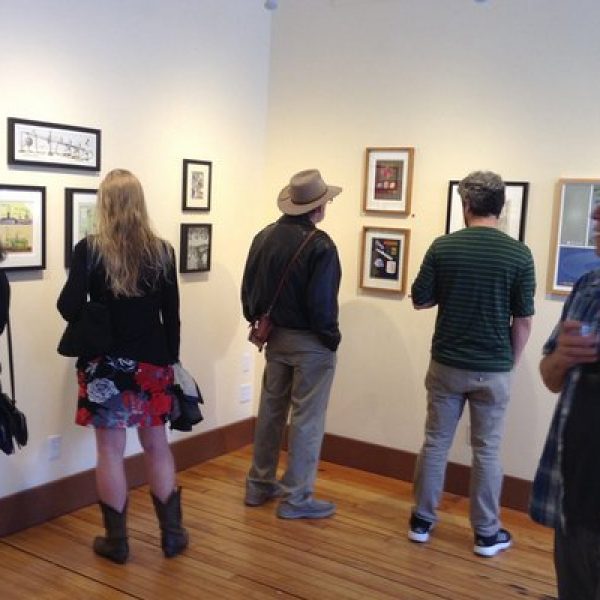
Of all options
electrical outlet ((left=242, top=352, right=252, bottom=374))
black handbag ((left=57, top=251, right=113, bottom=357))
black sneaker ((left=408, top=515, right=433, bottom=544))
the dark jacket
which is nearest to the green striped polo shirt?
the dark jacket

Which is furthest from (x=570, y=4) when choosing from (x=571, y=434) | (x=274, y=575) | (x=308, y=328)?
(x=274, y=575)

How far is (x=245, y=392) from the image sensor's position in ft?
14.2

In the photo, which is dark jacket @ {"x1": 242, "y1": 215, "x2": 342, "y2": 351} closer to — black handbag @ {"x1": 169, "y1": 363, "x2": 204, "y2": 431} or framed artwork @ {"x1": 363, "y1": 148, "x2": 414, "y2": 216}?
black handbag @ {"x1": 169, "y1": 363, "x2": 204, "y2": 431}

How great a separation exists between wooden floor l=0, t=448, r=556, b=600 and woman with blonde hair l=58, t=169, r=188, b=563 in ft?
0.57

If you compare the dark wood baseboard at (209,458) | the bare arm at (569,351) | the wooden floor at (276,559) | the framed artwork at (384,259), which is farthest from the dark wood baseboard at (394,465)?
the bare arm at (569,351)

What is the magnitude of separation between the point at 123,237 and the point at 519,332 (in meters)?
1.61

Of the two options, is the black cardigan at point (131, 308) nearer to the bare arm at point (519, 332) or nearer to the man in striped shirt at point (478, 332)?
the man in striped shirt at point (478, 332)

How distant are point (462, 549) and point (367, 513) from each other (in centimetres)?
51

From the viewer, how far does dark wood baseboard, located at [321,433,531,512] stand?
142 inches

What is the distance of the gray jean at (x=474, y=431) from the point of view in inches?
118

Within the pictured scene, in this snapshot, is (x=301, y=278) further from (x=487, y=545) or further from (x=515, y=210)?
(x=487, y=545)

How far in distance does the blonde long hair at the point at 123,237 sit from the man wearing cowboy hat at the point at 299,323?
0.69 metres

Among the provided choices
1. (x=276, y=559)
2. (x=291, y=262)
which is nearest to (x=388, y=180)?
(x=291, y=262)

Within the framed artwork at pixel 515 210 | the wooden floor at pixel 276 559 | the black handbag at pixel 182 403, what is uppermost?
the framed artwork at pixel 515 210
